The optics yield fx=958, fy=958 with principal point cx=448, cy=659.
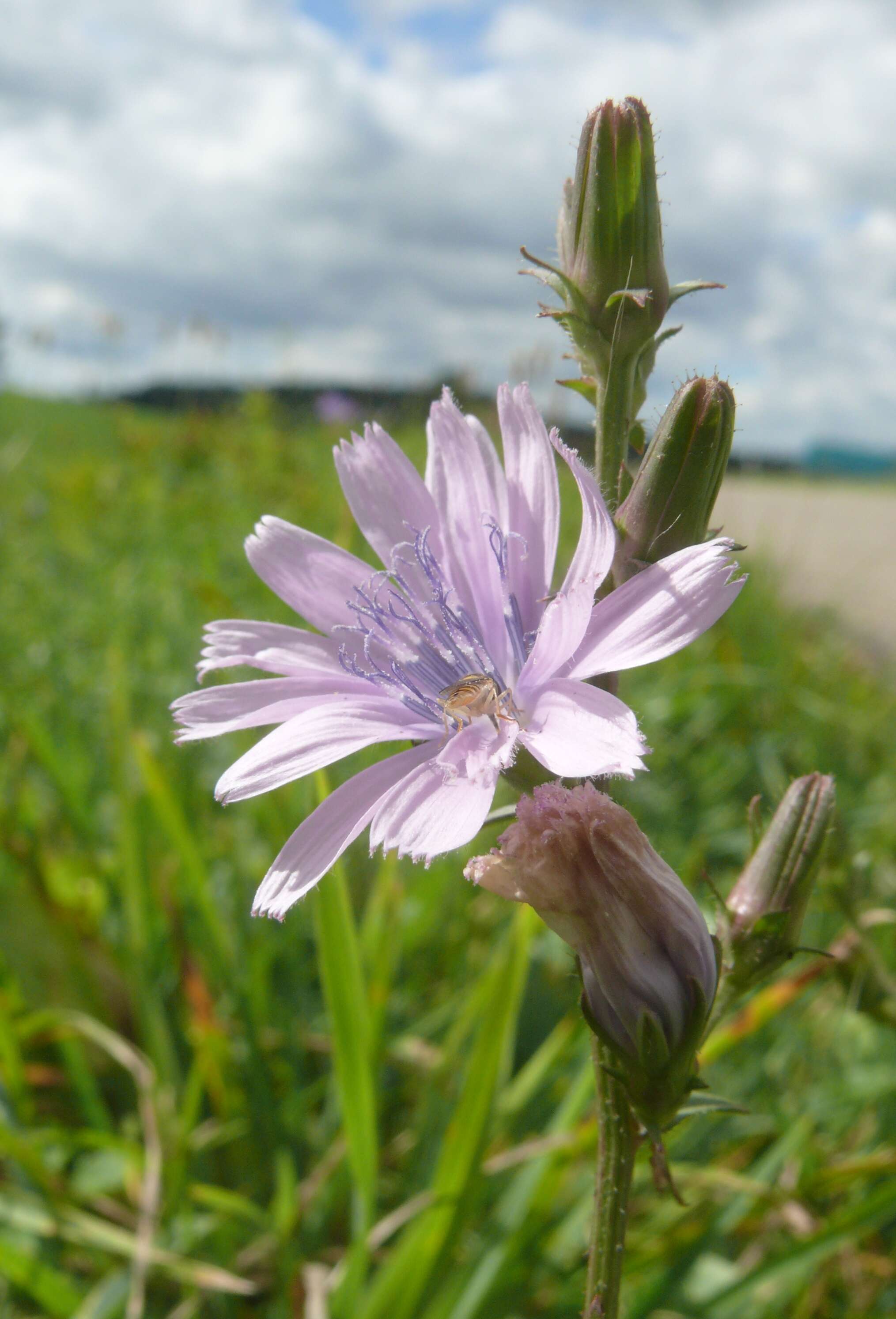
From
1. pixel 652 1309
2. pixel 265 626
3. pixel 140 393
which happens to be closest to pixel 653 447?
pixel 265 626

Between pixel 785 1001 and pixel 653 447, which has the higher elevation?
pixel 653 447

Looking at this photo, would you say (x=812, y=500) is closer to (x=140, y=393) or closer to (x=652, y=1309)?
(x=140, y=393)

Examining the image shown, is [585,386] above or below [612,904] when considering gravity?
above

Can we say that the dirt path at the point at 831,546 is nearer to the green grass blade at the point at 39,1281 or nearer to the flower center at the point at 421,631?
the flower center at the point at 421,631

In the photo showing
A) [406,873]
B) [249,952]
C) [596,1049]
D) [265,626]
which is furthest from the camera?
[406,873]

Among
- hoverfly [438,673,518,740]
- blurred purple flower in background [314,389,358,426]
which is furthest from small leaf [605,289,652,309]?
blurred purple flower in background [314,389,358,426]

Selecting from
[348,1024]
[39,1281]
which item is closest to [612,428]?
[348,1024]

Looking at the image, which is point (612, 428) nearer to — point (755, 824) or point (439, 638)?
point (439, 638)

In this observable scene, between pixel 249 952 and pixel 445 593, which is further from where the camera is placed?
pixel 249 952
